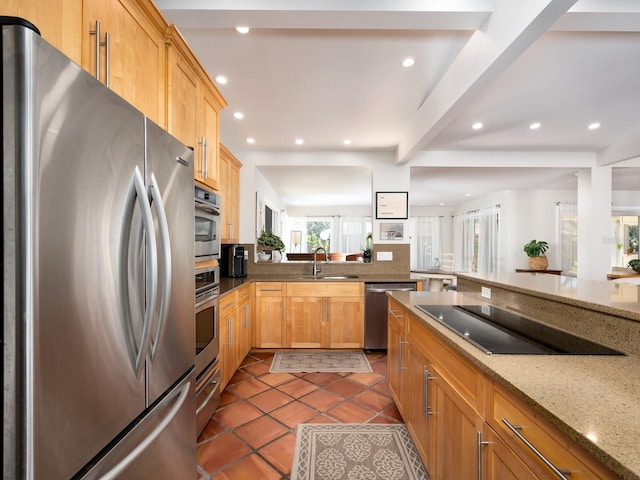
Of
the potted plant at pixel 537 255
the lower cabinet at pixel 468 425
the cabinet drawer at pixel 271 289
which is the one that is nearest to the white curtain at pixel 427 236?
the potted plant at pixel 537 255

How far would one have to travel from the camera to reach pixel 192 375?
133cm

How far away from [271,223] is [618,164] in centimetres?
568

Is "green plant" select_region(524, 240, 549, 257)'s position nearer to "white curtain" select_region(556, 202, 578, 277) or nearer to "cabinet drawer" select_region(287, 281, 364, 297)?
"white curtain" select_region(556, 202, 578, 277)

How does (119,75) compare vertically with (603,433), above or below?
above

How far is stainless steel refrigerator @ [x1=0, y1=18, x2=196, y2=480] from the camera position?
577mm

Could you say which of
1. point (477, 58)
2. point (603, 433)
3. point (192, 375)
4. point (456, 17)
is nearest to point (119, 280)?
point (192, 375)

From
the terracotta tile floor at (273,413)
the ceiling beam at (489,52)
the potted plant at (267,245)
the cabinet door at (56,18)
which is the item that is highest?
the ceiling beam at (489,52)

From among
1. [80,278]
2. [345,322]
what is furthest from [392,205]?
[80,278]

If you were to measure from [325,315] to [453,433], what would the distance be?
2324 millimetres

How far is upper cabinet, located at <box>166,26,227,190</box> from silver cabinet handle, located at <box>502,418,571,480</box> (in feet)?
5.89

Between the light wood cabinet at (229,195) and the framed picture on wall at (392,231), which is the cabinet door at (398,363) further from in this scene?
the light wood cabinet at (229,195)

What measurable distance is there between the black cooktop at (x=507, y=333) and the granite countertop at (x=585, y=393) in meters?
0.08

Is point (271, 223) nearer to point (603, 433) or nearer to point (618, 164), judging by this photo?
point (618, 164)

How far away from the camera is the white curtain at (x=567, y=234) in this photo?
6.30 m
